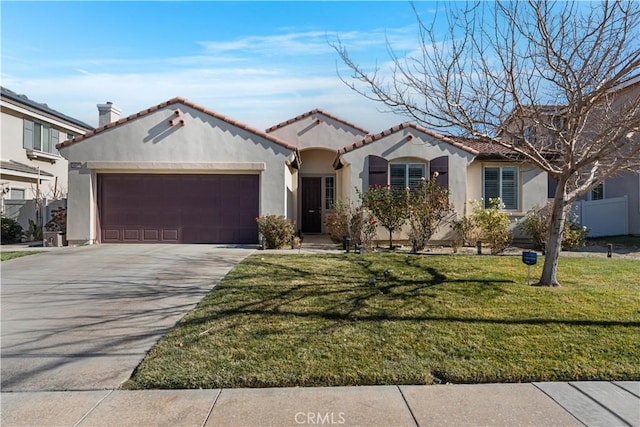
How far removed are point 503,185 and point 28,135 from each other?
2064 centimetres

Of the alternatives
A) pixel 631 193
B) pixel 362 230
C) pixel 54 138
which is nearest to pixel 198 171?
pixel 362 230

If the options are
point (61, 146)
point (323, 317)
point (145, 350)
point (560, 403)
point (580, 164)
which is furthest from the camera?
point (61, 146)

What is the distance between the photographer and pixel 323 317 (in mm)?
5832

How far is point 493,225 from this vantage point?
12656mm

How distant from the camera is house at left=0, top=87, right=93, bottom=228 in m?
17.5

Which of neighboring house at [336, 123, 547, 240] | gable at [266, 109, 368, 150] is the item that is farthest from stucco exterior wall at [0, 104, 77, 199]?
neighboring house at [336, 123, 547, 240]

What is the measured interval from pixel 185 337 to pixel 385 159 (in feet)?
33.4

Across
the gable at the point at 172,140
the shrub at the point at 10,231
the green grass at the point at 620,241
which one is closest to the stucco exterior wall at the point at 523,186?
the green grass at the point at 620,241

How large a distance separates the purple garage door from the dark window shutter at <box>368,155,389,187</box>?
147 inches

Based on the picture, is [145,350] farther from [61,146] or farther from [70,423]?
[61,146]

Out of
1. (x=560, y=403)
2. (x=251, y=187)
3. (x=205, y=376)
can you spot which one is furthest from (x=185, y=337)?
(x=251, y=187)

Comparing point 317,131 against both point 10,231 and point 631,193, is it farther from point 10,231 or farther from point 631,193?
point 631,193

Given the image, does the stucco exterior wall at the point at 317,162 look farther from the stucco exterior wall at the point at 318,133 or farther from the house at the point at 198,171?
the house at the point at 198,171

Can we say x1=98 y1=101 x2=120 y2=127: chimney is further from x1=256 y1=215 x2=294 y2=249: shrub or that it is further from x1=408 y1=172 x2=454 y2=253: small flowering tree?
x1=408 y1=172 x2=454 y2=253: small flowering tree
